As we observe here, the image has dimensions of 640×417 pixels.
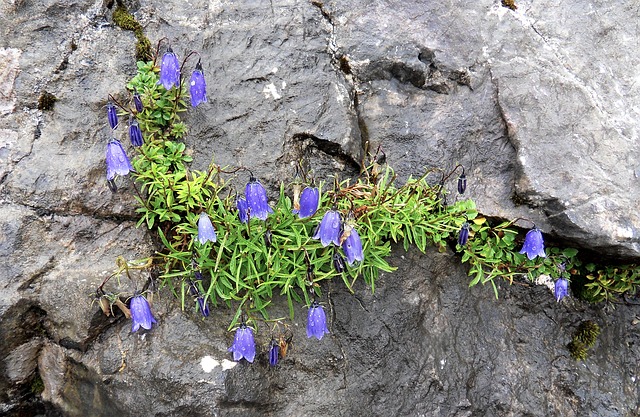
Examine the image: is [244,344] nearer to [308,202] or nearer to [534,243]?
[308,202]

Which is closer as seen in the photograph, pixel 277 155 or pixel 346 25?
pixel 277 155

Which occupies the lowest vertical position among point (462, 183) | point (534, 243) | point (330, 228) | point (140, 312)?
point (140, 312)

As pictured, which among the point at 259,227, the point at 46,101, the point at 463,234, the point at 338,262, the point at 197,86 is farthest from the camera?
the point at 46,101

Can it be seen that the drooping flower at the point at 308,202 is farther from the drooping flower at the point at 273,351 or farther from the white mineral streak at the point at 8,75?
the white mineral streak at the point at 8,75

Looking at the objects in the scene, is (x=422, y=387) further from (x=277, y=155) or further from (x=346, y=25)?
(x=346, y=25)

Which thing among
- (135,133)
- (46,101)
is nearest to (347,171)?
(135,133)

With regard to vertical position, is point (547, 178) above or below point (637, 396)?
above

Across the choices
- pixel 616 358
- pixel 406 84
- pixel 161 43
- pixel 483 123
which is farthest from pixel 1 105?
pixel 616 358
